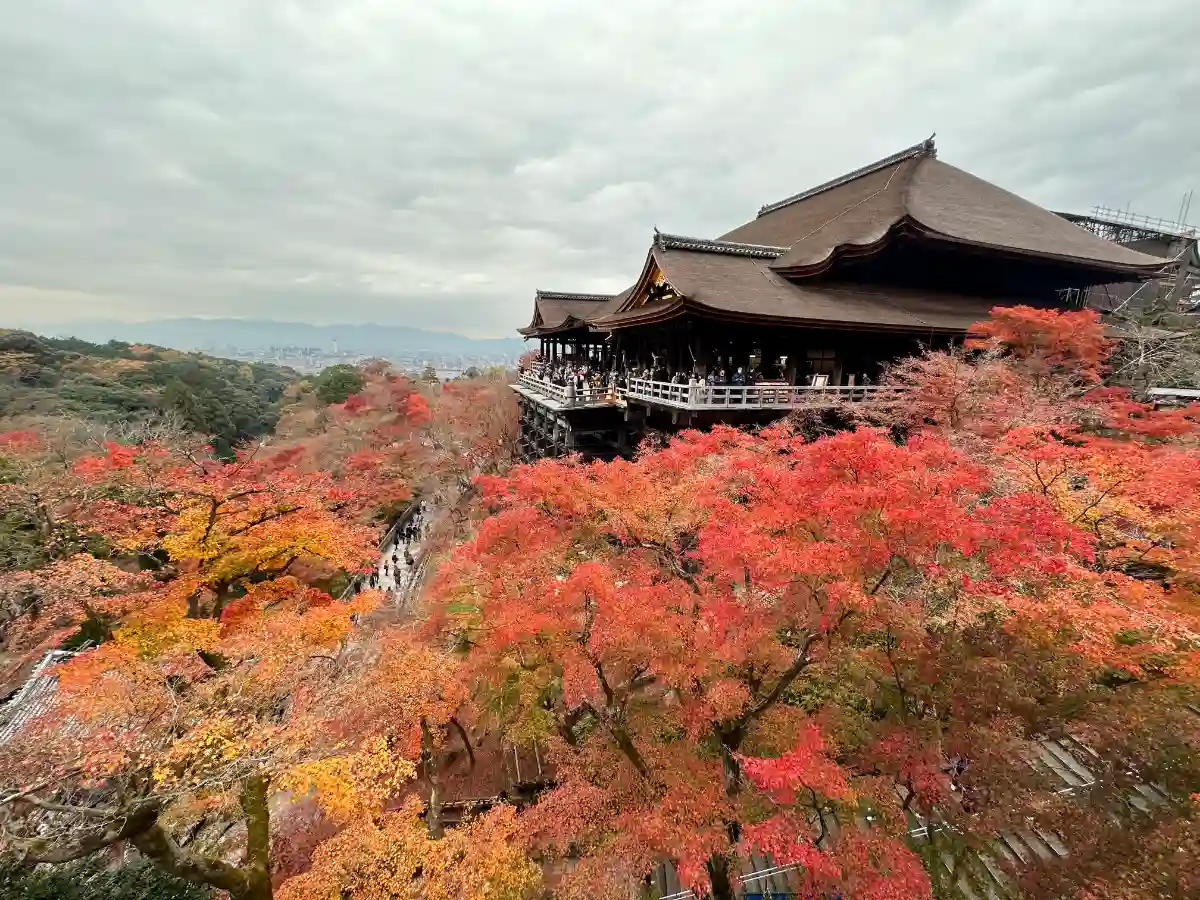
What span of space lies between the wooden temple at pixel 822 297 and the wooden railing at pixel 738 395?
6 centimetres

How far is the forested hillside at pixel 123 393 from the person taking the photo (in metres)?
37.6

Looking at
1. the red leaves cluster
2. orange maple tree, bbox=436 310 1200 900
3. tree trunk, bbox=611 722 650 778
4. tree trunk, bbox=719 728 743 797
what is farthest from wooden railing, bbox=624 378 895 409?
tree trunk, bbox=611 722 650 778

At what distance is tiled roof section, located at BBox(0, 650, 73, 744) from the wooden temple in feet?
50.5

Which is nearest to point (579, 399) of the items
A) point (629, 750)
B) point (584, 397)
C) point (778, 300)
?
point (584, 397)

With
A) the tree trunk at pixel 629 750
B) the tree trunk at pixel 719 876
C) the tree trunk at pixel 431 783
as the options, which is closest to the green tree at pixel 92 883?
the tree trunk at pixel 431 783

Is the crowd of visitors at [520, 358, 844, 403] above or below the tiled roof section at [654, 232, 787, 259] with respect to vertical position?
below

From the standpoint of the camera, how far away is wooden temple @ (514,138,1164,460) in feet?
50.3

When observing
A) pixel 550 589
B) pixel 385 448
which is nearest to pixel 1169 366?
pixel 550 589

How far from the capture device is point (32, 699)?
1181cm

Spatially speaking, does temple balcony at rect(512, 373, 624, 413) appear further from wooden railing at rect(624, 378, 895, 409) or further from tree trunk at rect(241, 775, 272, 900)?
tree trunk at rect(241, 775, 272, 900)

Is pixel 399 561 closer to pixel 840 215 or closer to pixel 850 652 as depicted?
pixel 850 652

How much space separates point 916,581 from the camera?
782 centimetres

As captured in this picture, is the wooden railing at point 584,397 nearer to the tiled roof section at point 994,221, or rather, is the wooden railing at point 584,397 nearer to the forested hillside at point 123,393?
the tiled roof section at point 994,221

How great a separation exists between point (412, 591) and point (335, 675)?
359 inches
